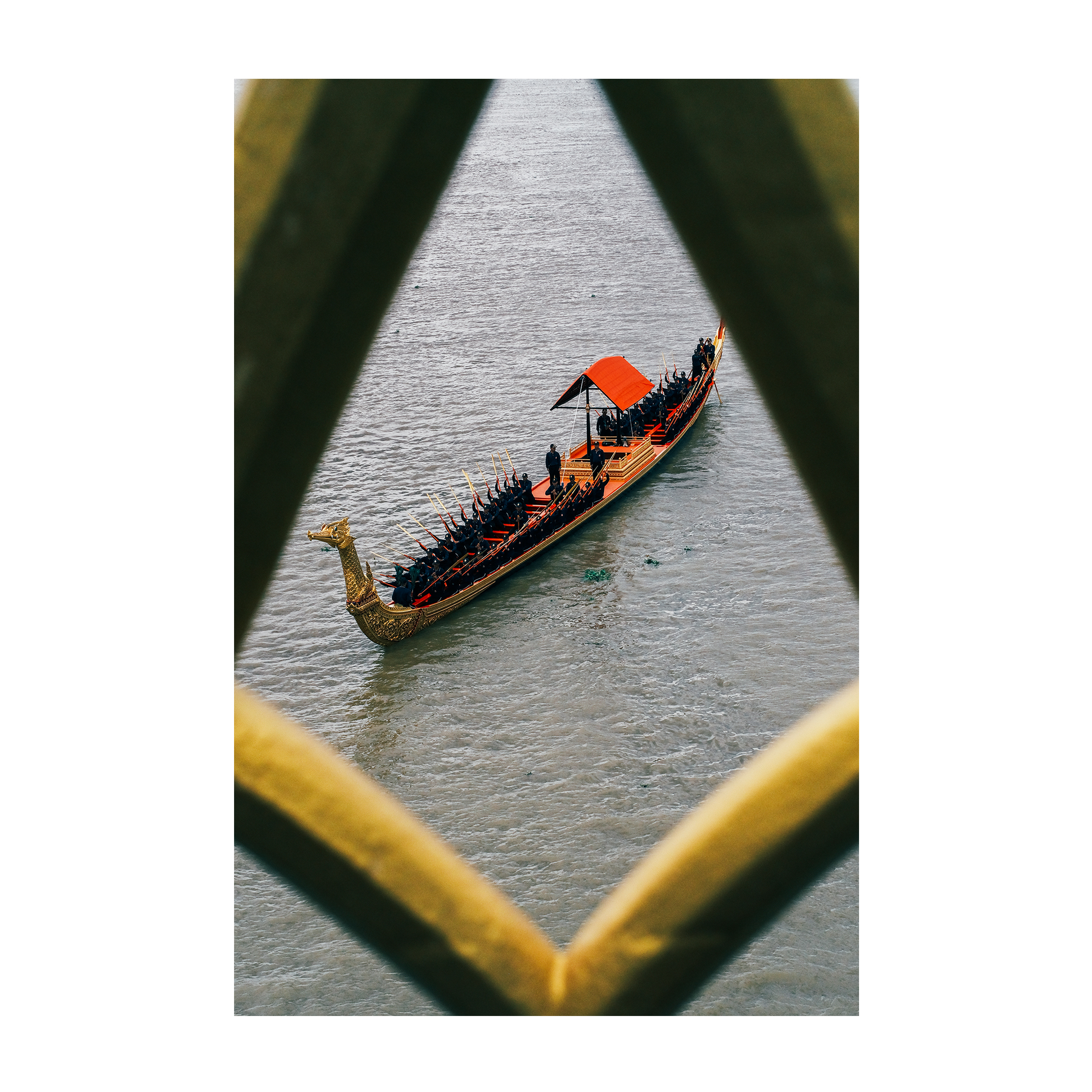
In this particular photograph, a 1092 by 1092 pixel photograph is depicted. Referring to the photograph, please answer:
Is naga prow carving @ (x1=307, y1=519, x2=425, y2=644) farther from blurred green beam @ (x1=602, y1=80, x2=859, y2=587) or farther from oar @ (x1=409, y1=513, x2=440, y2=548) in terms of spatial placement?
blurred green beam @ (x1=602, y1=80, x2=859, y2=587)

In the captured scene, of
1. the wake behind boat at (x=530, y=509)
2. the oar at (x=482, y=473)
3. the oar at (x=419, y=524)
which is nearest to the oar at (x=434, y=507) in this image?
the wake behind boat at (x=530, y=509)

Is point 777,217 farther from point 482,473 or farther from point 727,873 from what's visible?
point 482,473

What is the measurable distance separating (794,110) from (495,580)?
33.5ft

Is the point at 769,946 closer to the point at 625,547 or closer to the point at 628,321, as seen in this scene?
the point at 625,547

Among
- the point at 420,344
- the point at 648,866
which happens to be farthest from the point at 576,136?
the point at 648,866

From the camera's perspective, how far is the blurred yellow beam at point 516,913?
74 centimetres

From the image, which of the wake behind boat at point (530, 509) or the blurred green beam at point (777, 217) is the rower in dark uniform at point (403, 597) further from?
the blurred green beam at point (777, 217)

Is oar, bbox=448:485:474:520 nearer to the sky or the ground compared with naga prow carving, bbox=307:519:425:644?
nearer to the sky

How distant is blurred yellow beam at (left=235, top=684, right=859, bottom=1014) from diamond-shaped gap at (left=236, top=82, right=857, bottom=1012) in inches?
136

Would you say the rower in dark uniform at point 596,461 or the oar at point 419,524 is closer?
the oar at point 419,524

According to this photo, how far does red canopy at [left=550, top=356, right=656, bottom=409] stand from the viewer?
12.4 m

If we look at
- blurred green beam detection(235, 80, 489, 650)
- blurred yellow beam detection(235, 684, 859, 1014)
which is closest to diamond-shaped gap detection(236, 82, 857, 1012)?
blurred yellow beam detection(235, 684, 859, 1014)

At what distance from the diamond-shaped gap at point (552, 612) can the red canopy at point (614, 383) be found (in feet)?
2.64

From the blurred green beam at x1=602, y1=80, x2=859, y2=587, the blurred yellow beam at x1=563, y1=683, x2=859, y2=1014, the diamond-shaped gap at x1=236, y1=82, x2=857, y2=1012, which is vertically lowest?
the blurred yellow beam at x1=563, y1=683, x2=859, y2=1014
